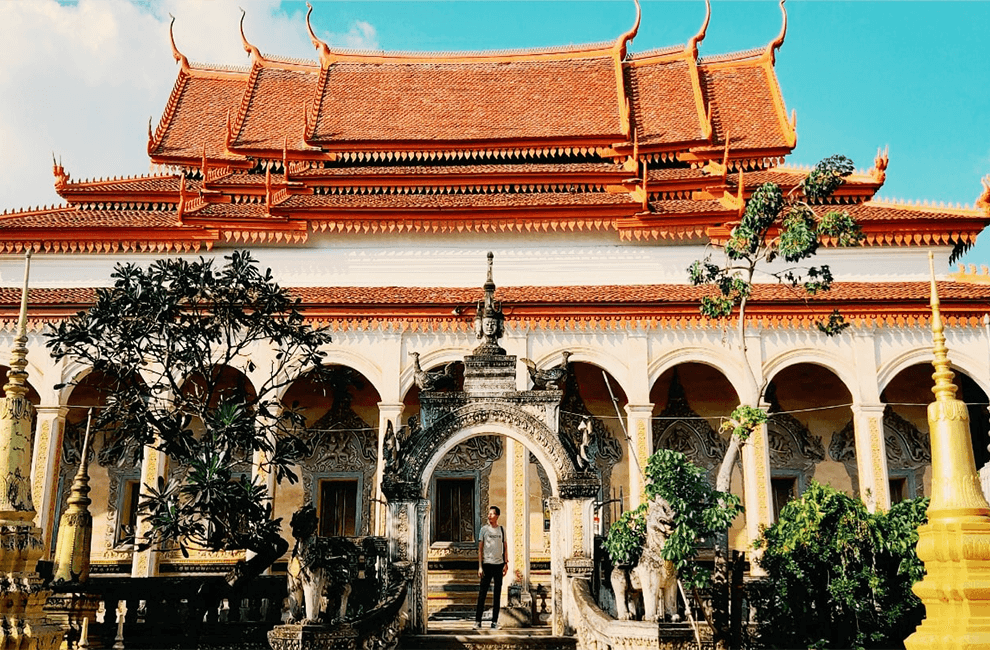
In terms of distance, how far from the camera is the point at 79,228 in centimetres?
2058

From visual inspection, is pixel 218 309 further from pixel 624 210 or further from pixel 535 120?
pixel 535 120

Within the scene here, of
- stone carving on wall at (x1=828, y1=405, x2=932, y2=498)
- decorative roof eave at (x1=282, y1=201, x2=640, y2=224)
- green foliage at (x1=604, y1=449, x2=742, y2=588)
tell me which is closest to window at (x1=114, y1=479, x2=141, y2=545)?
decorative roof eave at (x1=282, y1=201, x2=640, y2=224)

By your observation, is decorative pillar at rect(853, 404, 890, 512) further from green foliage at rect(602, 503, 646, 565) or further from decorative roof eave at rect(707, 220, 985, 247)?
green foliage at rect(602, 503, 646, 565)

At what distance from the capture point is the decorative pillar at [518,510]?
647 inches

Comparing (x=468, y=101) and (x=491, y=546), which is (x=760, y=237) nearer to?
(x=491, y=546)

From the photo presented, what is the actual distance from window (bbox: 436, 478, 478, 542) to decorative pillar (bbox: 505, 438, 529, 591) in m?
1.93

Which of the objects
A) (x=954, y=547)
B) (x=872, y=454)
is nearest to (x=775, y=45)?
(x=872, y=454)

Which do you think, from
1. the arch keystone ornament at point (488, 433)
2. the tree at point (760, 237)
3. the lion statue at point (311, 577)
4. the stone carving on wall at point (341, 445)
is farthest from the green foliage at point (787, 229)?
the stone carving on wall at point (341, 445)

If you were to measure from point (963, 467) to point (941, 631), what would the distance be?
815mm

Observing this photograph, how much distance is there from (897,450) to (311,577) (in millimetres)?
12925

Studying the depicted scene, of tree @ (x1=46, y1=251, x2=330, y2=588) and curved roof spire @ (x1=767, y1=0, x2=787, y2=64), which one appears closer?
tree @ (x1=46, y1=251, x2=330, y2=588)

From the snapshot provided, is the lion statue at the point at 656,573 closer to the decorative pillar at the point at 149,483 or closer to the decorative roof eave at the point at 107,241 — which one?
the decorative pillar at the point at 149,483

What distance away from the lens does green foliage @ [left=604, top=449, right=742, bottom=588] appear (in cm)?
1037

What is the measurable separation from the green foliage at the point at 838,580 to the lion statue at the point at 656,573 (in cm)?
273
